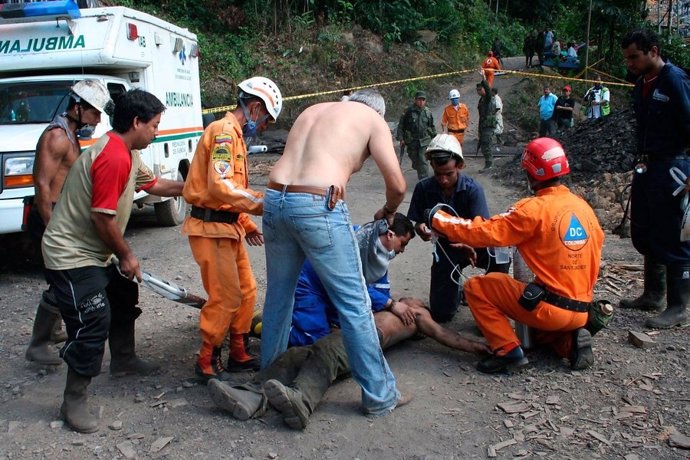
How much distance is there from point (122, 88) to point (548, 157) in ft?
17.6

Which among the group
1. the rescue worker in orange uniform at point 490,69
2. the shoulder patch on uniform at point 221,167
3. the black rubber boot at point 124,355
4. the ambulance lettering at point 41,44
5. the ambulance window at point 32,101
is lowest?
the black rubber boot at point 124,355

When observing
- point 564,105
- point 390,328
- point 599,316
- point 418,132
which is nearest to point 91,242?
point 390,328

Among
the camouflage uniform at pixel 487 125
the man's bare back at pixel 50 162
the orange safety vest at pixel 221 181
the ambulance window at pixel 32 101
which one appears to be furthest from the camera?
the camouflage uniform at pixel 487 125

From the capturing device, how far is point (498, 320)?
4.25 meters

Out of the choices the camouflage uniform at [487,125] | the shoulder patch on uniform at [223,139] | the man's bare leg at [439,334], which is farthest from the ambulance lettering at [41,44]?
the camouflage uniform at [487,125]

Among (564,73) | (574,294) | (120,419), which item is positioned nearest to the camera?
(120,419)

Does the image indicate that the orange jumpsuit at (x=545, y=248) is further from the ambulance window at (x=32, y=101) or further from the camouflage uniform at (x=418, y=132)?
the camouflage uniform at (x=418, y=132)

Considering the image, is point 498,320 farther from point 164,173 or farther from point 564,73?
point 564,73

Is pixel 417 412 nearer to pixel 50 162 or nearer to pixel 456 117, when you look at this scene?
pixel 50 162

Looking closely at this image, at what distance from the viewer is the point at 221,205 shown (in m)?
4.04

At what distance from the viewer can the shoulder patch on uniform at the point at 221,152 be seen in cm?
395

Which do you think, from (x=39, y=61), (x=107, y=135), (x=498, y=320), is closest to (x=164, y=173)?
(x=39, y=61)

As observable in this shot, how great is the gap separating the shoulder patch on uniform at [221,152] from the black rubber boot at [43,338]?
1.65 metres

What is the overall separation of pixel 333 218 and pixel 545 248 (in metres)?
1.41
